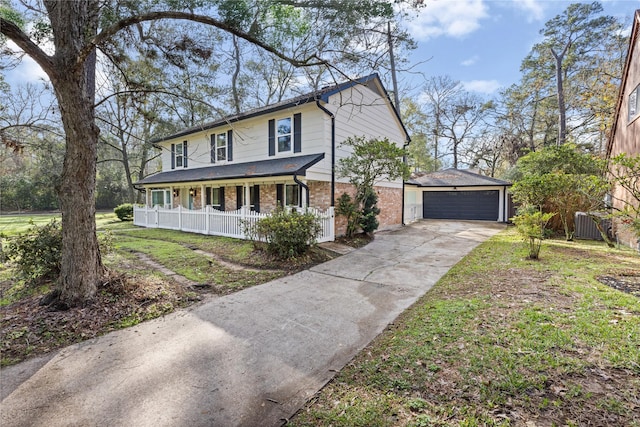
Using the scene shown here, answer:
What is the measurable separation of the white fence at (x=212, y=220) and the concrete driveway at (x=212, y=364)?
4748 millimetres

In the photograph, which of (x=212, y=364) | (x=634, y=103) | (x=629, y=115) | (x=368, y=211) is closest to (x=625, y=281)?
(x=368, y=211)

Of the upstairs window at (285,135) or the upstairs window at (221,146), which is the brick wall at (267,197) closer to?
the upstairs window at (285,135)

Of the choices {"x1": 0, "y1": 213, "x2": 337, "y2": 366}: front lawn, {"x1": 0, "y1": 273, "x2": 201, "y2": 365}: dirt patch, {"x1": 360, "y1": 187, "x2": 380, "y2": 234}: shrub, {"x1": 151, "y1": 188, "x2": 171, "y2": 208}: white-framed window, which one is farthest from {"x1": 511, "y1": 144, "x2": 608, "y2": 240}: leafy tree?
{"x1": 151, "y1": 188, "x2": 171, "y2": 208}: white-framed window

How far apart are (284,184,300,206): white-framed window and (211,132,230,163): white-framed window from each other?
445 cm

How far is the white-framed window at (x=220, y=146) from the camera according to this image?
1465cm

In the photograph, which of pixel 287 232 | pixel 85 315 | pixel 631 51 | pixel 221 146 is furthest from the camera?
pixel 221 146

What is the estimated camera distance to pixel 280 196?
1245 cm

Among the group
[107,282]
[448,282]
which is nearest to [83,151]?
[107,282]

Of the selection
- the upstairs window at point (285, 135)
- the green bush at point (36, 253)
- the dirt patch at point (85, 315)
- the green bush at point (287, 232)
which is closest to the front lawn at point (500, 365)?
the dirt patch at point (85, 315)

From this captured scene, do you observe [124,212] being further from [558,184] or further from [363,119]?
[558,184]

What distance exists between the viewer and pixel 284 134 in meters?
12.2

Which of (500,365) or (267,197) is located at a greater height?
(267,197)

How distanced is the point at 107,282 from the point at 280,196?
809 cm

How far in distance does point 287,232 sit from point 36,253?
499 centimetres
